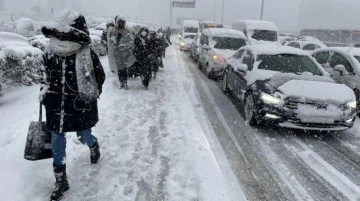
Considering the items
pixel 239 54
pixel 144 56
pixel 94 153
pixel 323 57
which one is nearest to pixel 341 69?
pixel 323 57

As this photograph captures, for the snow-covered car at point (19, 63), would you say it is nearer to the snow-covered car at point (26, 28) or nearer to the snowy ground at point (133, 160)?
the snowy ground at point (133, 160)

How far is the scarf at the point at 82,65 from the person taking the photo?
3.79 meters

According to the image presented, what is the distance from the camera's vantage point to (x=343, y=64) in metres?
9.46

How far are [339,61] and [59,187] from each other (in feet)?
26.8

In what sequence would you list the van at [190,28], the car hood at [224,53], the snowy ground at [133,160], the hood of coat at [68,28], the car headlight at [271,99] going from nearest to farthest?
the hood of coat at [68,28] → the snowy ground at [133,160] → the car headlight at [271,99] → the car hood at [224,53] → the van at [190,28]

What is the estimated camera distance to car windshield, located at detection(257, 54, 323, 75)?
A: 7.95 m

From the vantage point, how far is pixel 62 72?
3.84 meters

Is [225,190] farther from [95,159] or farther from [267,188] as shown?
[95,159]

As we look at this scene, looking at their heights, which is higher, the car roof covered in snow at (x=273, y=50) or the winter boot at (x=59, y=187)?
the car roof covered in snow at (x=273, y=50)

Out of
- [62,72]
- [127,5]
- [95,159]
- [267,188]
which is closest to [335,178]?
[267,188]

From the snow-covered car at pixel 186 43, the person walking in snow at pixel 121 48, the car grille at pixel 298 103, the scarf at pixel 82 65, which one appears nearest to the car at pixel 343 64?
the car grille at pixel 298 103

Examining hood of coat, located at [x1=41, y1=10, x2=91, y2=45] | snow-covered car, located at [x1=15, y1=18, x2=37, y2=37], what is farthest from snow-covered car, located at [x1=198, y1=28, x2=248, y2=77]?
snow-covered car, located at [x1=15, y1=18, x2=37, y2=37]

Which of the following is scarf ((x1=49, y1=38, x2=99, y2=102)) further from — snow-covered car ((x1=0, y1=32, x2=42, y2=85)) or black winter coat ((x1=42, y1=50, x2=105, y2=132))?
snow-covered car ((x1=0, y1=32, x2=42, y2=85))

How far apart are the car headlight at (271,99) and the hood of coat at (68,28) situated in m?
3.87
